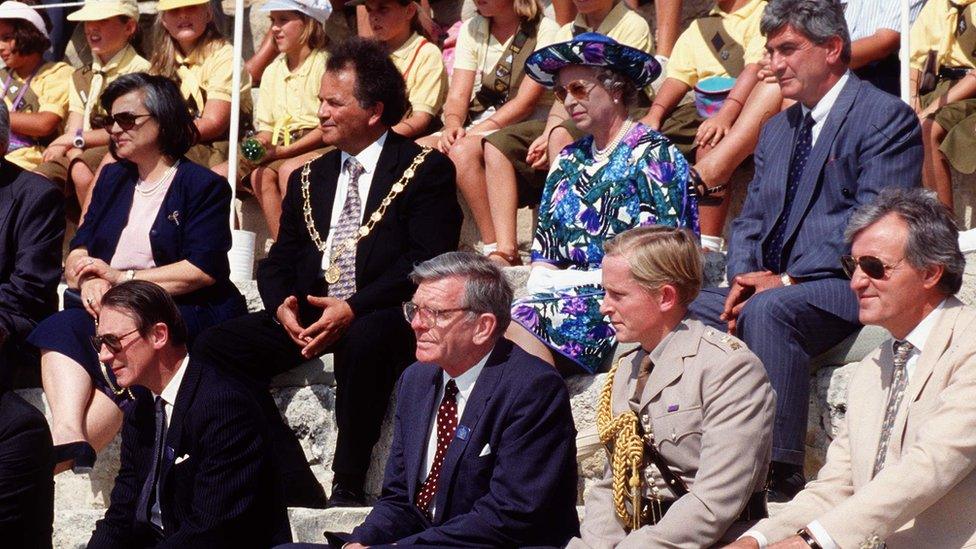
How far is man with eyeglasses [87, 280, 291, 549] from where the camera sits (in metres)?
4.84

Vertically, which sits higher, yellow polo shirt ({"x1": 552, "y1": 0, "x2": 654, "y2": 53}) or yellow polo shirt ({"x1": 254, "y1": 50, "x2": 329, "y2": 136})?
yellow polo shirt ({"x1": 552, "y1": 0, "x2": 654, "y2": 53})

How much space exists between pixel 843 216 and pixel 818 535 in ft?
6.05

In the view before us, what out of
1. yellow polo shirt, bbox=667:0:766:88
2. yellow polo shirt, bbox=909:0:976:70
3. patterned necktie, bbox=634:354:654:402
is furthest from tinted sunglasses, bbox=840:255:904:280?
yellow polo shirt, bbox=667:0:766:88

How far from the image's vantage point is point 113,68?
859cm

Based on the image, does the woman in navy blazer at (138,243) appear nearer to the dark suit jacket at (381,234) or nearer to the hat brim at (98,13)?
the dark suit jacket at (381,234)

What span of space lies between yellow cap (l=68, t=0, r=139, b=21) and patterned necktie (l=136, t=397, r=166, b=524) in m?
3.98

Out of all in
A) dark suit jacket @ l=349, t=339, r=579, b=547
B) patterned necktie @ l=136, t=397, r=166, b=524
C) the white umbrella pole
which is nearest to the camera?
dark suit jacket @ l=349, t=339, r=579, b=547

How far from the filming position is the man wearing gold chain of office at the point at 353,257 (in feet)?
19.1

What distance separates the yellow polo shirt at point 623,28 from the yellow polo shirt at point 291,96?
4.07ft

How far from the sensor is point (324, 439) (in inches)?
245

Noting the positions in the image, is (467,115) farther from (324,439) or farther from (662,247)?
(662,247)

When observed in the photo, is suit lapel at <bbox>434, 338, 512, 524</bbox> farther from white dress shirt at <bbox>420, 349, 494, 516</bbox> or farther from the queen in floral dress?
the queen in floral dress

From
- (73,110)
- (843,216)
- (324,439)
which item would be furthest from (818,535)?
(73,110)

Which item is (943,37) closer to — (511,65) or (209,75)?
(511,65)
